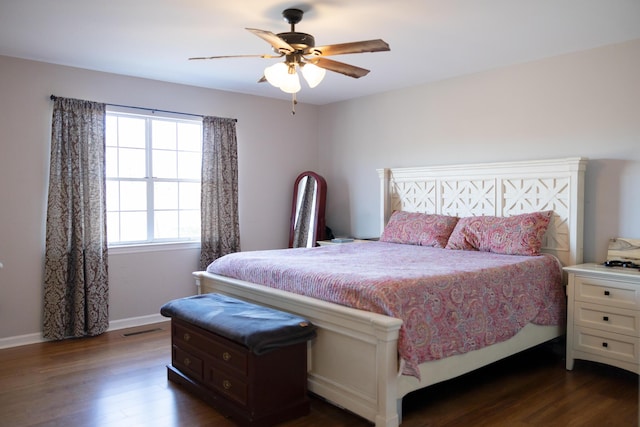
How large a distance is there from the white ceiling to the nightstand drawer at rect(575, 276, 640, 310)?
5.75 ft

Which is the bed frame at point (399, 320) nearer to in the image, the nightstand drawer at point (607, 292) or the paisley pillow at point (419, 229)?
the paisley pillow at point (419, 229)

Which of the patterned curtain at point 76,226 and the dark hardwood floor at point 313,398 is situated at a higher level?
the patterned curtain at point 76,226

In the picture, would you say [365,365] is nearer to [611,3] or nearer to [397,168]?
[611,3]

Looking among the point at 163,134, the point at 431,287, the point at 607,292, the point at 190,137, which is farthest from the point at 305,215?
the point at 607,292

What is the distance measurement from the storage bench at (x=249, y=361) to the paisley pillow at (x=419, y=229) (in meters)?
1.99

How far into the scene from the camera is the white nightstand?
313 cm

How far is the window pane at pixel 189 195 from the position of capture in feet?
16.7

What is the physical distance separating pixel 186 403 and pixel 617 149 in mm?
3546

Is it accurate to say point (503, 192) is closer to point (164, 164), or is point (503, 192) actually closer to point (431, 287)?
point (431, 287)

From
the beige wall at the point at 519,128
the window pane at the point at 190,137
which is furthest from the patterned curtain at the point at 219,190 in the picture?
the beige wall at the point at 519,128

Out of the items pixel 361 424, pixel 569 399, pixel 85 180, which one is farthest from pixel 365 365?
pixel 85 180

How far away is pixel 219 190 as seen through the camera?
5.16 m

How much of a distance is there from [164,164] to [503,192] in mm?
3329

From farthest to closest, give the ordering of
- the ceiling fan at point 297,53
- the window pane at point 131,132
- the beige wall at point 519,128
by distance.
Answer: the window pane at point 131,132
the beige wall at point 519,128
the ceiling fan at point 297,53
